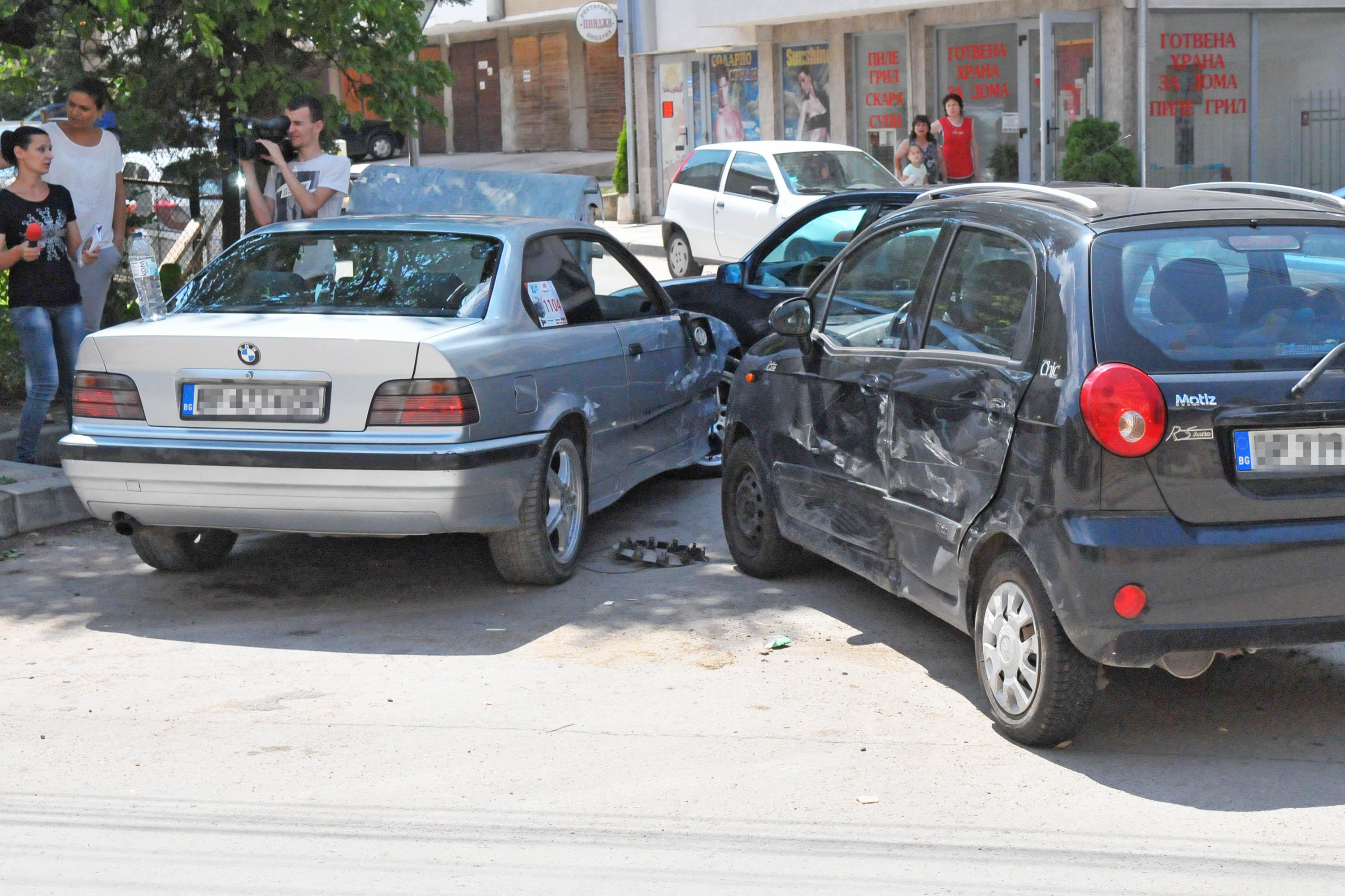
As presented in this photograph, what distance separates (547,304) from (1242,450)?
328 cm

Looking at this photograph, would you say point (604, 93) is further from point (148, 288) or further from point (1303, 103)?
point (148, 288)

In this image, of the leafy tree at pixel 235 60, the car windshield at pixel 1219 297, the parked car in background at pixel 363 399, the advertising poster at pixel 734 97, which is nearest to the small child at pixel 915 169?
the leafy tree at pixel 235 60

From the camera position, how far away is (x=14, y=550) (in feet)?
24.2

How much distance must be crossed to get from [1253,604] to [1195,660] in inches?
10.2

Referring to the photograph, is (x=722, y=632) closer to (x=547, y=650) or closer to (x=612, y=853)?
(x=547, y=650)

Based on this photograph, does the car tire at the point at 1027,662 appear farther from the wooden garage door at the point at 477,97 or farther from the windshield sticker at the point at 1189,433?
the wooden garage door at the point at 477,97

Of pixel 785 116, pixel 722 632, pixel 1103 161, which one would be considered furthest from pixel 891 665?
pixel 785 116

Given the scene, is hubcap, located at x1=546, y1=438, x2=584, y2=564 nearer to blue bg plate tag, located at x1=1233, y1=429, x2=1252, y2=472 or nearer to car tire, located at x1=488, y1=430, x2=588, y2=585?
car tire, located at x1=488, y1=430, x2=588, y2=585

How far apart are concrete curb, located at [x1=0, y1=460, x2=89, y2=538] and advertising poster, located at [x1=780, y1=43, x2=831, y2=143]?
17601 millimetres

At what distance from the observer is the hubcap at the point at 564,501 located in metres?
6.56

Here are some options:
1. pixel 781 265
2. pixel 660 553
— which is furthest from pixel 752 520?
pixel 781 265

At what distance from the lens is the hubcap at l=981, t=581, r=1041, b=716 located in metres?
4.57

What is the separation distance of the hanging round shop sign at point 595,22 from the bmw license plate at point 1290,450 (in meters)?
A: 21.7

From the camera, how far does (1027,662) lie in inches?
181
